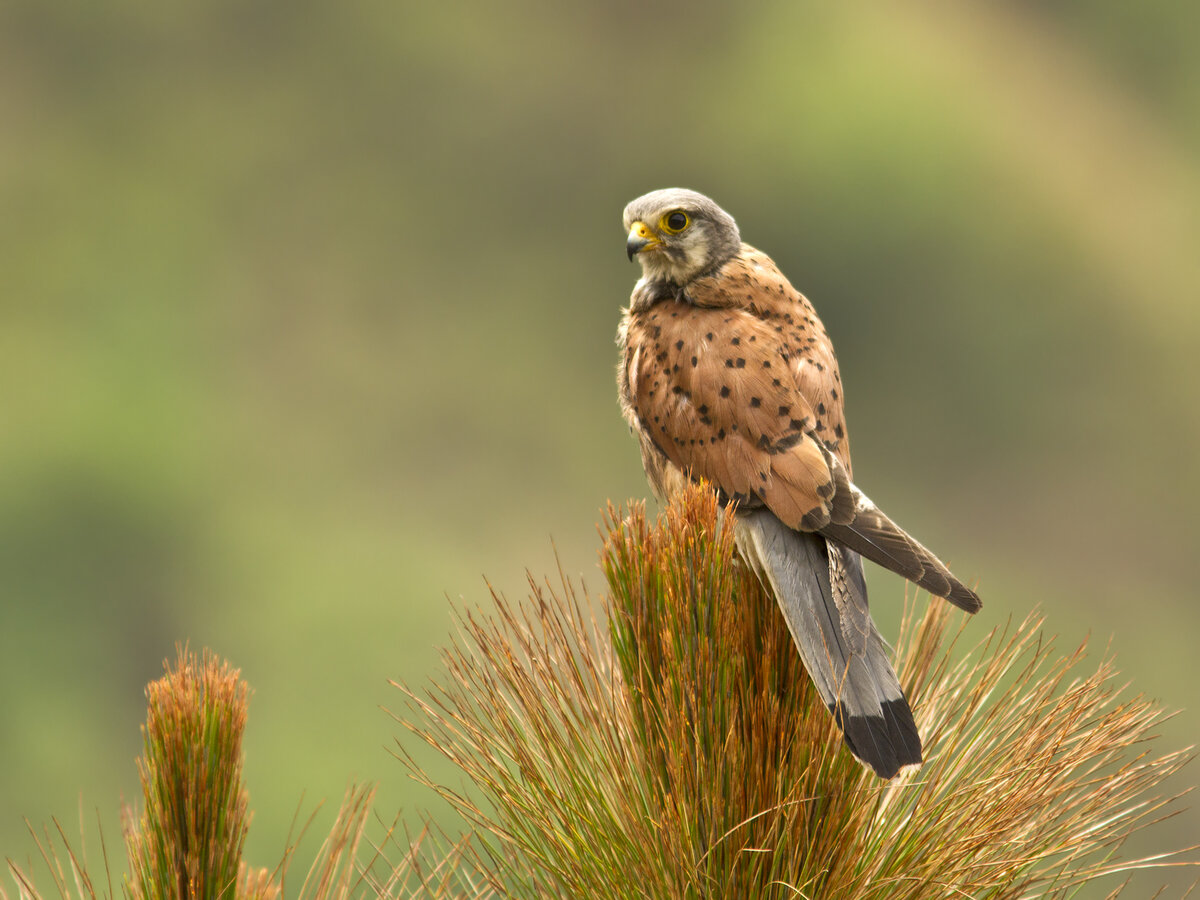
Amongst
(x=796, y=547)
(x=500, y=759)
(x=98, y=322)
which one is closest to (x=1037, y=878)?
(x=796, y=547)

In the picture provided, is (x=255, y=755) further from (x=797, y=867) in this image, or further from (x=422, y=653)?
(x=797, y=867)

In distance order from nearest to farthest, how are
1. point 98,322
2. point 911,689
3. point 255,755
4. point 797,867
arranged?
point 797,867 < point 911,689 < point 255,755 < point 98,322

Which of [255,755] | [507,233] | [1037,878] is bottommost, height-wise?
[1037,878]

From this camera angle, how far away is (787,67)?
18.1m

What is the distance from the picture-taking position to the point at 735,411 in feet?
7.12

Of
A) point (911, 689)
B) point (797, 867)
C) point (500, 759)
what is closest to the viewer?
point (797, 867)

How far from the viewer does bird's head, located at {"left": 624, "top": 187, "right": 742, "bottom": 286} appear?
8.19 feet

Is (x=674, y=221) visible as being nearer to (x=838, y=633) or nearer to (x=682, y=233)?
(x=682, y=233)

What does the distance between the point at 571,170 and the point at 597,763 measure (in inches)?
666

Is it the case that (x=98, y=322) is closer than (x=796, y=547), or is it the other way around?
(x=796, y=547)

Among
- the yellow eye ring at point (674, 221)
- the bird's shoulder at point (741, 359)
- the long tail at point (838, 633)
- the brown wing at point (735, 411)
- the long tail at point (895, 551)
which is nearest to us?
the long tail at point (838, 633)

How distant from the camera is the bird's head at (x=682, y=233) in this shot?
8.19ft

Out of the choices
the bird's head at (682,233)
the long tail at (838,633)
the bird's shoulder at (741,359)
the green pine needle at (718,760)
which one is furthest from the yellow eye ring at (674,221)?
the green pine needle at (718,760)

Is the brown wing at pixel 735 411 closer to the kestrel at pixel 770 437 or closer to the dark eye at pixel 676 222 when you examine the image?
the kestrel at pixel 770 437
